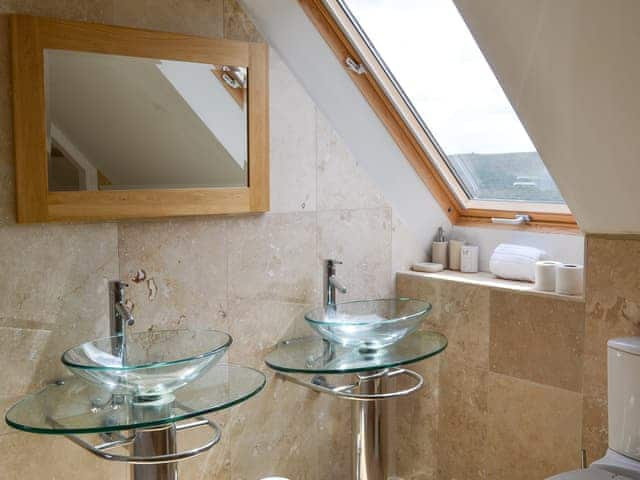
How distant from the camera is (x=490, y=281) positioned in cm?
301

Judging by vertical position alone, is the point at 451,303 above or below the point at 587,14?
Result: below

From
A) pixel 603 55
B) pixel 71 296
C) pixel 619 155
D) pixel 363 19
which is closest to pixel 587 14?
pixel 603 55

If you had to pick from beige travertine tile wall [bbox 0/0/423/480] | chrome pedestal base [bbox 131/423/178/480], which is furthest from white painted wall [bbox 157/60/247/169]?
chrome pedestal base [bbox 131/423/178/480]

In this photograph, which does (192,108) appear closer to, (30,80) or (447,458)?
(30,80)

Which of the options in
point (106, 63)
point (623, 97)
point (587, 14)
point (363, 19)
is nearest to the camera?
point (587, 14)

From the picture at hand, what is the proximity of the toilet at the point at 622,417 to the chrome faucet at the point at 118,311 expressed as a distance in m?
1.35

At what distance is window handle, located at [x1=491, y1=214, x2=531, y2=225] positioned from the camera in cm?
310

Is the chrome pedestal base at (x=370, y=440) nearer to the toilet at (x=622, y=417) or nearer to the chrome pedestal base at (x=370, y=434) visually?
the chrome pedestal base at (x=370, y=434)

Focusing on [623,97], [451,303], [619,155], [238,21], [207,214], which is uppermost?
[238,21]

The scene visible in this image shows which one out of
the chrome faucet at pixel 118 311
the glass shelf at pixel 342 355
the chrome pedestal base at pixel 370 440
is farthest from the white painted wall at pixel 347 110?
the chrome faucet at pixel 118 311

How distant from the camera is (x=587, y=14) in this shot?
71.9 inches

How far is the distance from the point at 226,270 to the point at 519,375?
115cm

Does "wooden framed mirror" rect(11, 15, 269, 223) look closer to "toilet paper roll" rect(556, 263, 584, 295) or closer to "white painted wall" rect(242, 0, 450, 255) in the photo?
"white painted wall" rect(242, 0, 450, 255)

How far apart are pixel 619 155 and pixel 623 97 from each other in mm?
245
